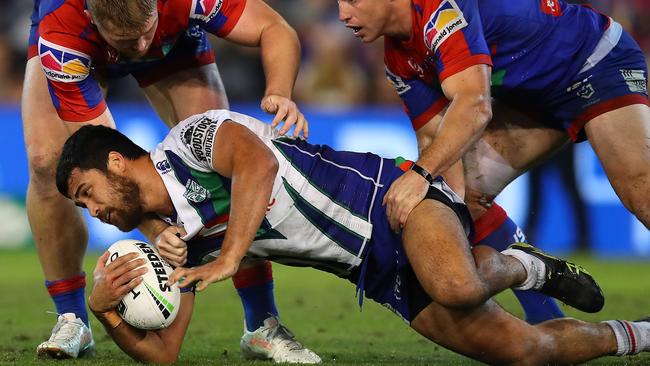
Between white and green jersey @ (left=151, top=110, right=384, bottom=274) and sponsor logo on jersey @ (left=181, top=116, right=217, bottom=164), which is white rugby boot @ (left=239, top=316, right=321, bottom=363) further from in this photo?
sponsor logo on jersey @ (left=181, top=116, right=217, bottom=164)

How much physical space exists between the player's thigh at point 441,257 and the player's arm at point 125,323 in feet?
4.08

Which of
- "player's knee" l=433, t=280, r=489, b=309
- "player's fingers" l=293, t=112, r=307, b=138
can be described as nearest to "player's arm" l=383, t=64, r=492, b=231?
"player's knee" l=433, t=280, r=489, b=309

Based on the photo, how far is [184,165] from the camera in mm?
5414

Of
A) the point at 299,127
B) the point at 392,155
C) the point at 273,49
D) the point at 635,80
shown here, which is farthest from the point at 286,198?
the point at 392,155

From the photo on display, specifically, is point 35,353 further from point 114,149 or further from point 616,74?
point 616,74

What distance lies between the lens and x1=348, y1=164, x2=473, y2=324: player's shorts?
5609 millimetres

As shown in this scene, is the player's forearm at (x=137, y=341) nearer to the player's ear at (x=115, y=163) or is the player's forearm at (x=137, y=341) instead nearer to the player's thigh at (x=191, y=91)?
the player's ear at (x=115, y=163)

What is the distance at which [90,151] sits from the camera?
17.7 ft

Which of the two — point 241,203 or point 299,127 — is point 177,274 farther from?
point 299,127

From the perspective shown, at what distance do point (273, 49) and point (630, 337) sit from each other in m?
2.58

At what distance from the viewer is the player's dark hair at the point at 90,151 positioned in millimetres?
5371

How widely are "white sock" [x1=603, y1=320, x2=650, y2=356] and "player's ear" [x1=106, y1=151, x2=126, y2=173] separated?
8.86 feet

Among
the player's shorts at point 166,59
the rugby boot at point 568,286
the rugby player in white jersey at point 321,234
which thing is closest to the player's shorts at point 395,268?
→ the rugby player in white jersey at point 321,234

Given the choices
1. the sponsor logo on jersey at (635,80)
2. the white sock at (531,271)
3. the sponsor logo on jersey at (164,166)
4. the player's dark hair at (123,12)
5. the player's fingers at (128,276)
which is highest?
the player's dark hair at (123,12)
